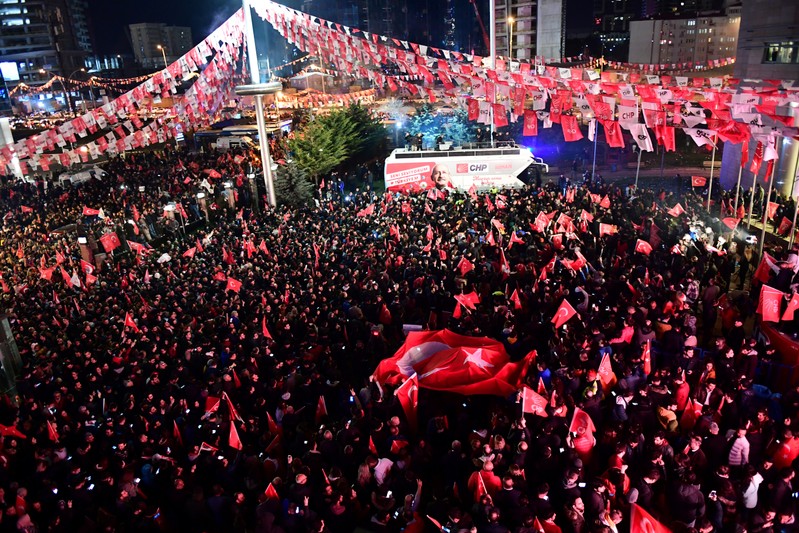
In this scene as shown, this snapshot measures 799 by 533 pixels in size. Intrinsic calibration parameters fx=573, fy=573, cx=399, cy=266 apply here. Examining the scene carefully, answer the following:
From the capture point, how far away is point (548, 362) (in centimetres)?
905

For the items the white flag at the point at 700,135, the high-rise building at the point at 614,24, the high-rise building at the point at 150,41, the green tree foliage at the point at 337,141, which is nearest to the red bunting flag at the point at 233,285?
the white flag at the point at 700,135

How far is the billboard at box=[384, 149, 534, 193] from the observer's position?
24.3 m

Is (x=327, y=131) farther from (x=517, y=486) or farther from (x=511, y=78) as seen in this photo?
(x=517, y=486)

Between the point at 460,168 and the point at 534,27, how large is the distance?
4957 centimetres

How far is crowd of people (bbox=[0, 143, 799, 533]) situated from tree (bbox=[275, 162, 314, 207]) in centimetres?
797

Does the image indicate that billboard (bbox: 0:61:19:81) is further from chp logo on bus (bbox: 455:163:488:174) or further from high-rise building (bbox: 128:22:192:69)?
chp logo on bus (bbox: 455:163:488:174)

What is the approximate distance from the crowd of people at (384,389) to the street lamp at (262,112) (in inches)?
259

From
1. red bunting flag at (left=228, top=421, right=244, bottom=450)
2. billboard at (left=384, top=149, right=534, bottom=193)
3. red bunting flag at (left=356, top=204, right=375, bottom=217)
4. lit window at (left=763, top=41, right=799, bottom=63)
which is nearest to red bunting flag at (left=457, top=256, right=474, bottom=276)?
red bunting flag at (left=356, top=204, right=375, bottom=217)

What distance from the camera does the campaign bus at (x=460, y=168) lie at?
24281mm

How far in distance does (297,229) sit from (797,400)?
46.2 ft

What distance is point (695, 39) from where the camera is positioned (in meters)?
94.8

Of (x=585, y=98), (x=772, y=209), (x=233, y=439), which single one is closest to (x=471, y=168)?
(x=585, y=98)

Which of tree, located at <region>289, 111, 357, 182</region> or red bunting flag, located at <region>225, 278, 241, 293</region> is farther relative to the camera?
tree, located at <region>289, 111, 357, 182</region>

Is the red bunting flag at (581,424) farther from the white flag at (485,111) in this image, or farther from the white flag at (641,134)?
the white flag at (485,111)
